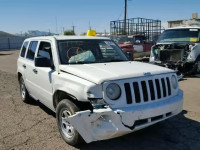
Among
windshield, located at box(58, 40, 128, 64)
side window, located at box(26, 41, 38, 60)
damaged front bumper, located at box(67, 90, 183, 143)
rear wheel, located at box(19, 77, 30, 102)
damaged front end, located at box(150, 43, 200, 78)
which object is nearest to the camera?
damaged front bumper, located at box(67, 90, 183, 143)

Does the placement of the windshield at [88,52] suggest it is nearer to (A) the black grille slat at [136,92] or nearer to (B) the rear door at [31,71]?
(B) the rear door at [31,71]

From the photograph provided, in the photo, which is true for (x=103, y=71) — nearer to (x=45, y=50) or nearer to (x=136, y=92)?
(x=136, y=92)

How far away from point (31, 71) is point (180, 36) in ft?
24.2

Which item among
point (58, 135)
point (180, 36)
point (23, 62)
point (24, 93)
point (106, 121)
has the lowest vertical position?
point (58, 135)

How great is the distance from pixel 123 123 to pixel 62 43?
2150 millimetres

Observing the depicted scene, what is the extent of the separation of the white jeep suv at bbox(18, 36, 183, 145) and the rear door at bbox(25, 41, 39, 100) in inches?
12.5

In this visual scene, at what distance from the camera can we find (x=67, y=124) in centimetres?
404

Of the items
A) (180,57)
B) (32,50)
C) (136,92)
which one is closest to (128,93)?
(136,92)

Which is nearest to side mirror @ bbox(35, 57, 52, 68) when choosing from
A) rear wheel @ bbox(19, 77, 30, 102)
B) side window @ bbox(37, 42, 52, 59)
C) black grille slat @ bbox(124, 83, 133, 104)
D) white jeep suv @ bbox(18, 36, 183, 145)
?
white jeep suv @ bbox(18, 36, 183, 145)

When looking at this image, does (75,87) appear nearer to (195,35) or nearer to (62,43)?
(62,43)

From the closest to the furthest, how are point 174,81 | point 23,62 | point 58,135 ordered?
point 174,81
point 58,135
point 23,62

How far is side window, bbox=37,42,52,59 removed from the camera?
191 inches

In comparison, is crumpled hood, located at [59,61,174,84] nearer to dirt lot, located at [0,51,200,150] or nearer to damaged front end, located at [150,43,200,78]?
dirt lot, located at [0,51,200,150]

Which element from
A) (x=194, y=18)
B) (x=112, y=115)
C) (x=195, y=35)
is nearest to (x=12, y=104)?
(x=112, y=115)
